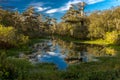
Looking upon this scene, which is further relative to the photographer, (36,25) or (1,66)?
(36,25)

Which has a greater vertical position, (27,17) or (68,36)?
(27,17)

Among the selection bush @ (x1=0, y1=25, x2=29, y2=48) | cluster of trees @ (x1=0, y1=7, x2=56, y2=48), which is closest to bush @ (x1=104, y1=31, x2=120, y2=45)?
cluster of trees @ (x1=0, y1=7, x2=56, y2=48)

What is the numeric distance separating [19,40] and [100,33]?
3870 cm

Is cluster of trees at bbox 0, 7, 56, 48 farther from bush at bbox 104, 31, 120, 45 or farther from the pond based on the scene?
bush at bbox 104, 31, 120, 45

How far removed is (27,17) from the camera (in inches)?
5261

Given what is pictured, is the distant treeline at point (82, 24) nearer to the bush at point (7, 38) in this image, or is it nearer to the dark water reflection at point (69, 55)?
the bush at point (7, 38)

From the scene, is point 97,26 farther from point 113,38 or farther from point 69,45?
→ point 69,45

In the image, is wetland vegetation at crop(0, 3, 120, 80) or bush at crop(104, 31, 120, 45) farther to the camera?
bush at crop(104, 31, 120, 45)

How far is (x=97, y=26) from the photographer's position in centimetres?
9931

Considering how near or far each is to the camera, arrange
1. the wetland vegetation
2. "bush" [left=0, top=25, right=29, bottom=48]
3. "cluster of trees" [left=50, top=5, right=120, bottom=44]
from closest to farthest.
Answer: the wetland vegetation < "bush" [left=0, top=25, right=29, bottom=48] < "cluster of trees" [left=50, top=5, right=120, bottom=44]

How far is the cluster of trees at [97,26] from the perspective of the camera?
92887 mm

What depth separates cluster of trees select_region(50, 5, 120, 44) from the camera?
305 ft

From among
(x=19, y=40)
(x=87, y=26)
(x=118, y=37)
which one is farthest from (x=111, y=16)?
(x=19, y=40)

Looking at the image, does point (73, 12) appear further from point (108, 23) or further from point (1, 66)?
point (1, 66)
